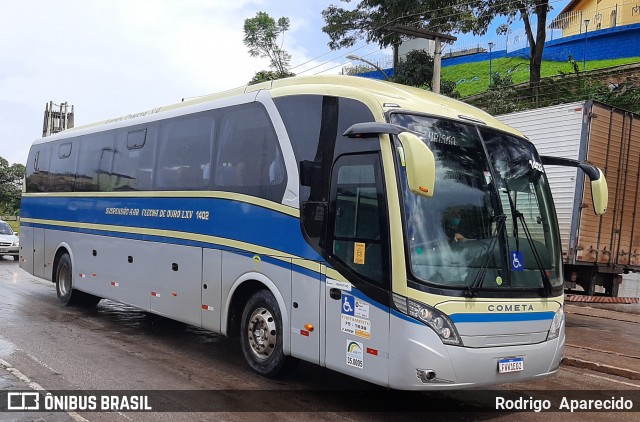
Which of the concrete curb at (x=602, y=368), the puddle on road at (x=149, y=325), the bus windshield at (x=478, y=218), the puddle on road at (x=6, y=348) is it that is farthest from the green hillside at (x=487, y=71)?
the puddle on road at (x=6, y=348)

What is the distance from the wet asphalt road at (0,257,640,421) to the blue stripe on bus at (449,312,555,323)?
108 cm

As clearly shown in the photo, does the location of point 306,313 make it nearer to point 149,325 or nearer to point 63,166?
point 149,325

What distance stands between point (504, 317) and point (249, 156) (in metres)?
3.69

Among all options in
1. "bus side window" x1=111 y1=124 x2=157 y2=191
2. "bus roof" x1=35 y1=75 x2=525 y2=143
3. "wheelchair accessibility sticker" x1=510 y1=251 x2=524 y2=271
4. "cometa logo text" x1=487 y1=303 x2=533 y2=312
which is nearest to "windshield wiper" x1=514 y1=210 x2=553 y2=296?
"wheelchair accessibility sticker" x1=510 y1=251 x2=524 y2=271

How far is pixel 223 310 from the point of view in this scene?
8.27m

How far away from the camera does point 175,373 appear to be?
7848 millimetres

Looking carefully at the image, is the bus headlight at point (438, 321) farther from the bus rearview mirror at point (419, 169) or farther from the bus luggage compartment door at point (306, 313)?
the bus luggage compartment door at point (306, 313)

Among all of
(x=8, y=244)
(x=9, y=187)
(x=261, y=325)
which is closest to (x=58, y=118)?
(x=9, y=187)

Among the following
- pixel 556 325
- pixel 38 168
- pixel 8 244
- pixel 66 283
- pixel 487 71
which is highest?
pixel 487 71

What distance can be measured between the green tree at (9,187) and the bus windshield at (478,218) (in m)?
61.6

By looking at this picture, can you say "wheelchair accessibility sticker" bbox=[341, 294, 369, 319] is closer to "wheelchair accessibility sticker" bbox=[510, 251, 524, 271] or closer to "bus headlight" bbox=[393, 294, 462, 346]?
"bus headlight" bbox=[393, 294, 462, 346]

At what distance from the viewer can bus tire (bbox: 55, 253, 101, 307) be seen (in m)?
13.0

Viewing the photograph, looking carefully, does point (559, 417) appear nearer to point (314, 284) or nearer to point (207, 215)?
point (314, 284)

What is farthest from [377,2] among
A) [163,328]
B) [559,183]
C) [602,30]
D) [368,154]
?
[368,154]
